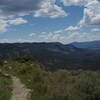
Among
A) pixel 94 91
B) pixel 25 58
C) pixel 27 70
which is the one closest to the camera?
pixel 94 91

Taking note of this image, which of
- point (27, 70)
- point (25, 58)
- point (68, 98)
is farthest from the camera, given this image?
point (25, 58)

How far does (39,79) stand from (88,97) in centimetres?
618

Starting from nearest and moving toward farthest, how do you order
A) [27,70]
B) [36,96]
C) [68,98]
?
1. [68,98]
2. [36,96]
3. [27,70]

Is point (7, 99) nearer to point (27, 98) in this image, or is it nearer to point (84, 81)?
point (27, 98)

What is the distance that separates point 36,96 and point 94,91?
321 centimetres

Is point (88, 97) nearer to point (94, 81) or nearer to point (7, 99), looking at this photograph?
point (94, 81)

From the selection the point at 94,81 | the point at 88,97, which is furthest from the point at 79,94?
the point at 94,81

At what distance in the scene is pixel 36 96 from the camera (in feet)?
27.3

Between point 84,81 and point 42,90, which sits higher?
point 84,81

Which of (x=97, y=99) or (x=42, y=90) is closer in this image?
(x=97, y=99)

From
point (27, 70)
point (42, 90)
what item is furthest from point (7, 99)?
point (27, 70)

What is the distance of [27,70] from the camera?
17.9 meters

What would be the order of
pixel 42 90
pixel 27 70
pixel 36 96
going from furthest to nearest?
pixel 27 70
pixel 42 90
pixel 36 96

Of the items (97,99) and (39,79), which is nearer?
(97,99)
